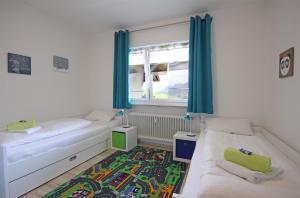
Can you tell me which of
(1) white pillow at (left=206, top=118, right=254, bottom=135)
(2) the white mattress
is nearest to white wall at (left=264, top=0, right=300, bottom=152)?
(1) white pillow at (left=206, top=118, right=254, bottom=135)

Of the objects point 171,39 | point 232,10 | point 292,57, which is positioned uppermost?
point 232,10

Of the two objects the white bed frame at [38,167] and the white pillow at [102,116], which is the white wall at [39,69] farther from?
the white bed frame at [38,167]

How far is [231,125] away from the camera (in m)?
2.32

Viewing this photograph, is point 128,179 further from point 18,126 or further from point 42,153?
point 18,126

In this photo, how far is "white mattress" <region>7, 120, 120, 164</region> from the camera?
163cm

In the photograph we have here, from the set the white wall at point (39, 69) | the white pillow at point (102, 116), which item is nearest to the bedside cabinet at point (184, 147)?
the white pillow at point (102, 116)

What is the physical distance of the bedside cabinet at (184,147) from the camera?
7.97 ft

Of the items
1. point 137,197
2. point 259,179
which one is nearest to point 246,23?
point 259,179

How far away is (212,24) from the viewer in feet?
8.67

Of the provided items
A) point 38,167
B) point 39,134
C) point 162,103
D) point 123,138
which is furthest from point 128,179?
point 162,103

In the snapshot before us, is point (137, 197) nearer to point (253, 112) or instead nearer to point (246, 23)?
point (253, 112)

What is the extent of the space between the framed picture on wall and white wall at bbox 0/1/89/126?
5cm

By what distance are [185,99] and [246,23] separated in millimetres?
1536

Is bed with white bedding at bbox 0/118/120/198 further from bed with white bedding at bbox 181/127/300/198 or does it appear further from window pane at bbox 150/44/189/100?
bed with white bedding at bbox 181/127/300/198
